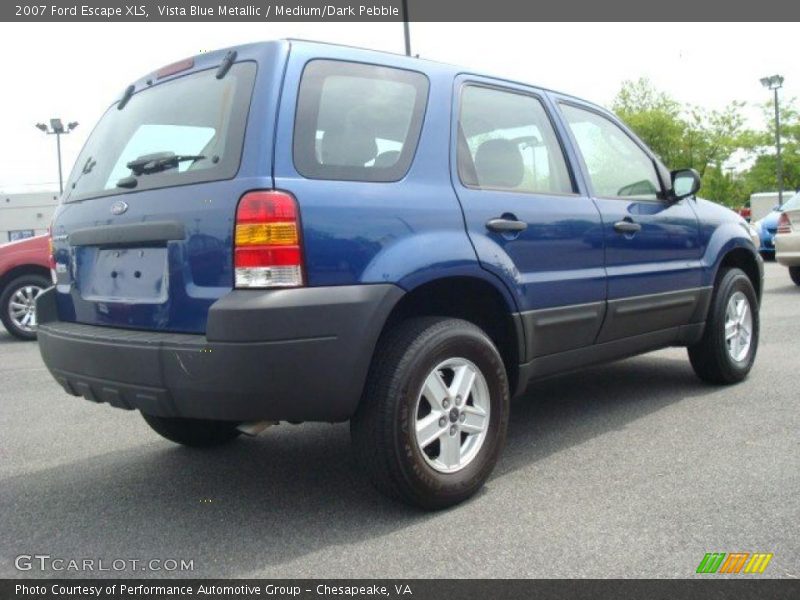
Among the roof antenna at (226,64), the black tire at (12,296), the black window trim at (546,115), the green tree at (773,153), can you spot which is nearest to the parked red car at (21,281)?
the black tire at (12,296)

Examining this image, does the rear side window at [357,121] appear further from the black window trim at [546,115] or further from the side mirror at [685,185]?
the side mirror at [685,185]

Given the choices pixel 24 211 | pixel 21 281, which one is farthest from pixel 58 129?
pixel 21 281

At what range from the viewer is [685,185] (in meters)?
4.52

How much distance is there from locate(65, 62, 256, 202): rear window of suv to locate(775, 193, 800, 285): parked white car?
979 centimetres

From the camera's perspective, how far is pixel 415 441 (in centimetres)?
281

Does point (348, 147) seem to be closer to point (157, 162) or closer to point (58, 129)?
point (157, 162)

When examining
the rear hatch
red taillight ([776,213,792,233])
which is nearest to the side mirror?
the rear hatch

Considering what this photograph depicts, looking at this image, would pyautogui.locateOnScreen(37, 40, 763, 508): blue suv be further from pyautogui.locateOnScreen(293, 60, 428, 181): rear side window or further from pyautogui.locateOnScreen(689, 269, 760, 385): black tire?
pyautogui.locateOnScreen(689, 269, 760, 385): black tire

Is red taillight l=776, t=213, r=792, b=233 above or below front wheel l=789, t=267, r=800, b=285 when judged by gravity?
above

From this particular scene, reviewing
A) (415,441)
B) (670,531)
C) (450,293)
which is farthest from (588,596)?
(450,293)

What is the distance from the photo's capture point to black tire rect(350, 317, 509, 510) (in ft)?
9.02

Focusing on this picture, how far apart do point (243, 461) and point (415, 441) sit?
1.31m

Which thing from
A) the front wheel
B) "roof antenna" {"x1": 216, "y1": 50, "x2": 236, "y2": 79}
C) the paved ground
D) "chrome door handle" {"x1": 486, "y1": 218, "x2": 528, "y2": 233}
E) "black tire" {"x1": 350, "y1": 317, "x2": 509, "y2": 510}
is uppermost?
"roof antenna" {"x1": 216, "y1": 50, "x2": 236, "y2": 79}

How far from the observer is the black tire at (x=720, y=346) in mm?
4754
